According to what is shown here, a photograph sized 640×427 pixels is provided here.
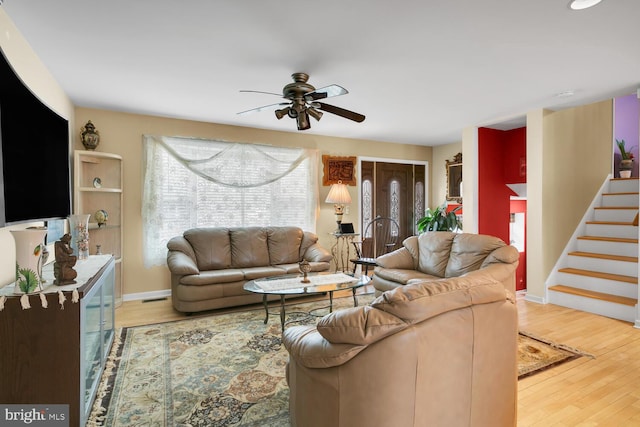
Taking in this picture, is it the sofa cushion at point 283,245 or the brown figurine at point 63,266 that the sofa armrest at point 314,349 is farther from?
the sofa cushion at point 283,245

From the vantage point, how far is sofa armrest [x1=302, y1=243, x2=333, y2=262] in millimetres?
4573

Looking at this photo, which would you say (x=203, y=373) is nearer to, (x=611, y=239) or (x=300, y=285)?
(x=300, y=285)

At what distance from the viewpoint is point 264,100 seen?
3.88 meters

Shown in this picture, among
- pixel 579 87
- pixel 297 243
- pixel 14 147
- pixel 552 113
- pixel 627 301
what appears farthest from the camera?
pixel 297 243

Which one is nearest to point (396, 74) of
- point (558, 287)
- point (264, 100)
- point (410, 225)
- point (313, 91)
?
point (313, 91)

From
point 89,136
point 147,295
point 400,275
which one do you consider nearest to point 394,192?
point 400,275

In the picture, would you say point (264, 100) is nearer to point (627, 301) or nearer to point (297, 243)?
point (297, 243)

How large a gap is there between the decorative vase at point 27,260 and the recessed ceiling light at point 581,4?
329 centimetres

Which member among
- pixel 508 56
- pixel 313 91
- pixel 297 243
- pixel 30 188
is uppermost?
pixel 508 56

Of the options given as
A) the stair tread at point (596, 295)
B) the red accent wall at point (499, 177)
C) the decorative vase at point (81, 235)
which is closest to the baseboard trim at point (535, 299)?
the stair tread at point (596, 295)

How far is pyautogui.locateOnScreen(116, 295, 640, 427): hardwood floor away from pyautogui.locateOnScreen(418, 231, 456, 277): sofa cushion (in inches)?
38.8

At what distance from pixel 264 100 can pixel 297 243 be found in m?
2.07

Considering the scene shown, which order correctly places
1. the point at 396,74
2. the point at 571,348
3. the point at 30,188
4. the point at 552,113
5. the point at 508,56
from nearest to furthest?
the point at 30,188, the point at 508,56, the point at 571,348, the point at 396,74, the point at 552,113

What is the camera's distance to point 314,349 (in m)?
1.37
